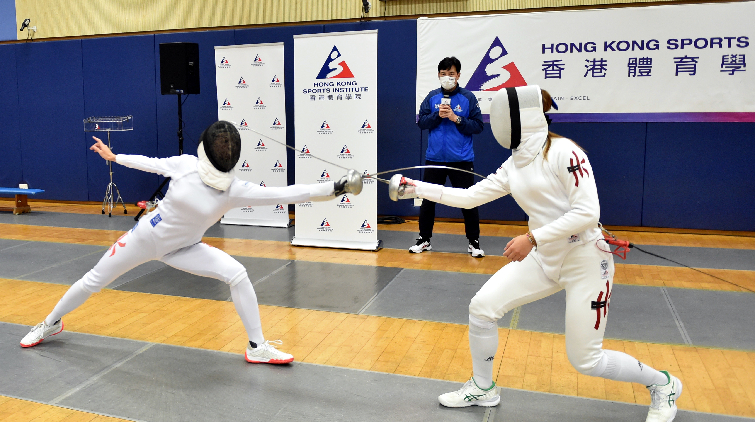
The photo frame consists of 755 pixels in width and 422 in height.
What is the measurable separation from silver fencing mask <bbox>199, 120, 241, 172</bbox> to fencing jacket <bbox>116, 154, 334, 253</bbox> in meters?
0.11

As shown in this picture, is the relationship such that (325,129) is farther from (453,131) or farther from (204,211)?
(204,211)

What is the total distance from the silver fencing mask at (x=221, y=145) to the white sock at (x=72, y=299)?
102 cm

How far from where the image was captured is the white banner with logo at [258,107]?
6.43 metres

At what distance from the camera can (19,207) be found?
7695 mm

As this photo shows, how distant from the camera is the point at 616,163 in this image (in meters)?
6.45

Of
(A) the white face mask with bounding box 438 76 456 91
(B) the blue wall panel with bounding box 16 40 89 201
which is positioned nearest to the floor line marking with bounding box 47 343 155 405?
(A) the white face mask with bounding box 438 76 456 91

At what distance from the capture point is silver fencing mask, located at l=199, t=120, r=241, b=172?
271 centimetres

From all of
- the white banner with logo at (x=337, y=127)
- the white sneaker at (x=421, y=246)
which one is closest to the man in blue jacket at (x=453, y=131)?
the white sneaker at (x=421, y=246)

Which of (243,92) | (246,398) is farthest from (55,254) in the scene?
(246,398)

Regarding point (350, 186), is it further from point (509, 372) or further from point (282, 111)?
point (282, 111)

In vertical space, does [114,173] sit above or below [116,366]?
above

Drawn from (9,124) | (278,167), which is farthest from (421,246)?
(9,124)

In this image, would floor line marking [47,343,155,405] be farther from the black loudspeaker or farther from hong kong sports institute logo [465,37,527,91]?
hong kong sports institute logo [465,37,527,91]

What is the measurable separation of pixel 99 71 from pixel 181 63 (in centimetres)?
216
